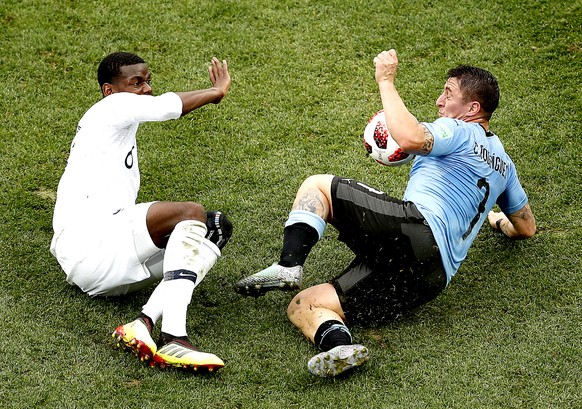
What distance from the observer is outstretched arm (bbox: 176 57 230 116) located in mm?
5793

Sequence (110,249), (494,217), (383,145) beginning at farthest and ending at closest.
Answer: (494,217) < (383,145) < (110,249)

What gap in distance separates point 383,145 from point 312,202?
0.60 m

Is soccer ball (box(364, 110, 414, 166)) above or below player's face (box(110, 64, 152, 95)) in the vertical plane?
below

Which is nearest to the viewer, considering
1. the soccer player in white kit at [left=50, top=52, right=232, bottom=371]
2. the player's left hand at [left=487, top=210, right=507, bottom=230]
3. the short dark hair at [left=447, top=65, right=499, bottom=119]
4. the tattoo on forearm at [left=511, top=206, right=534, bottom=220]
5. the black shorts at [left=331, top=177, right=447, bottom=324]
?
the soccer player in white kit at [left=50, top=52, right=232, bottom=371]

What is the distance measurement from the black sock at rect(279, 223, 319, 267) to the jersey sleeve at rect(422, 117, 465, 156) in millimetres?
841

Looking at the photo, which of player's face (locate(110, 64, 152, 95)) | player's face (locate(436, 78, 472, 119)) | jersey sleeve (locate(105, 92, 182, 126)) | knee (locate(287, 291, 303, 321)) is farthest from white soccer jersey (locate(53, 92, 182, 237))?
player's face (locate(436, 78, 472, 119))

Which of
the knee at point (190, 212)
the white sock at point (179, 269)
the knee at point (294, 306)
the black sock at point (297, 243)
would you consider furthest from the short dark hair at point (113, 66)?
the knee at point (294, 306)

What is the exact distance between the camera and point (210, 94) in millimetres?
5891

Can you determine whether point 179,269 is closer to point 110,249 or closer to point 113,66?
point 110,249

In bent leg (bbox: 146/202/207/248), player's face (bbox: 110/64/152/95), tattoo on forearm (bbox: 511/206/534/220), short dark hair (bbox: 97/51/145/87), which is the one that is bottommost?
tattoo on forearm (bbox: 511/206/534/220)

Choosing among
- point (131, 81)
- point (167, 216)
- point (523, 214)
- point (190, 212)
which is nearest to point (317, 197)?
point (190, 212)

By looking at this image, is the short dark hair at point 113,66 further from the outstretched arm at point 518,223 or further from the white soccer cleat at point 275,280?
the outstretched arm at point 518,223

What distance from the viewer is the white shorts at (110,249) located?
Answer: 217 inches

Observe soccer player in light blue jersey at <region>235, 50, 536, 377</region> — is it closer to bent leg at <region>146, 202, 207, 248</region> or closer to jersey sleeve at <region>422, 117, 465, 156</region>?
jersey sleeve at <region>422, 117, 465, 156</region>
